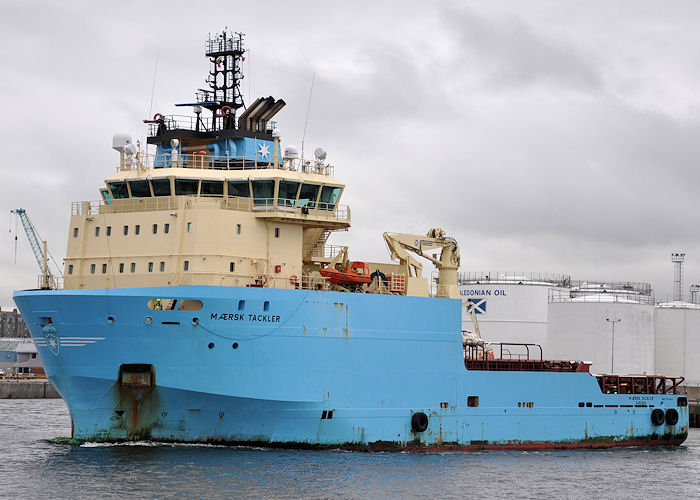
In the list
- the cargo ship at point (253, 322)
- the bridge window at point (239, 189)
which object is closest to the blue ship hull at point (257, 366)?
the cargo ship at point (253, 322)

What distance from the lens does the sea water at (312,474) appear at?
21.0 m

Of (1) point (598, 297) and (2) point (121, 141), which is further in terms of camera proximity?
(1) point (598, 297)

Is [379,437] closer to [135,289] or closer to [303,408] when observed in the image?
[303,408]

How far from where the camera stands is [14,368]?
7969cm

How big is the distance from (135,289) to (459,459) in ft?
32.0

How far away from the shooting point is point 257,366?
24953 millimetres

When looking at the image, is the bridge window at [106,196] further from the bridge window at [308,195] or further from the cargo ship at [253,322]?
the bridge window at [308,195]

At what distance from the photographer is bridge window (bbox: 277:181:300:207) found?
2719 centimetres

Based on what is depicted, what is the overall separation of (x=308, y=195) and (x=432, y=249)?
4755 mm

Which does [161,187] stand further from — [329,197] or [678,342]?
[678,342]

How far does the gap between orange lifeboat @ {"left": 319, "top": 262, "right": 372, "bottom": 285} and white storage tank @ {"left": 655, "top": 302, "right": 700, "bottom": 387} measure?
106ft

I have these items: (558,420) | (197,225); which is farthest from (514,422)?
(197,225)

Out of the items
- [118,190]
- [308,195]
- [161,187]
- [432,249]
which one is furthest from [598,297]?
[118,190]

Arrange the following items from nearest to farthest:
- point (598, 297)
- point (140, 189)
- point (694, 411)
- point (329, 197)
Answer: point (140, 189) < point (329, 197) < point (694, 411) < point (598, 297)
